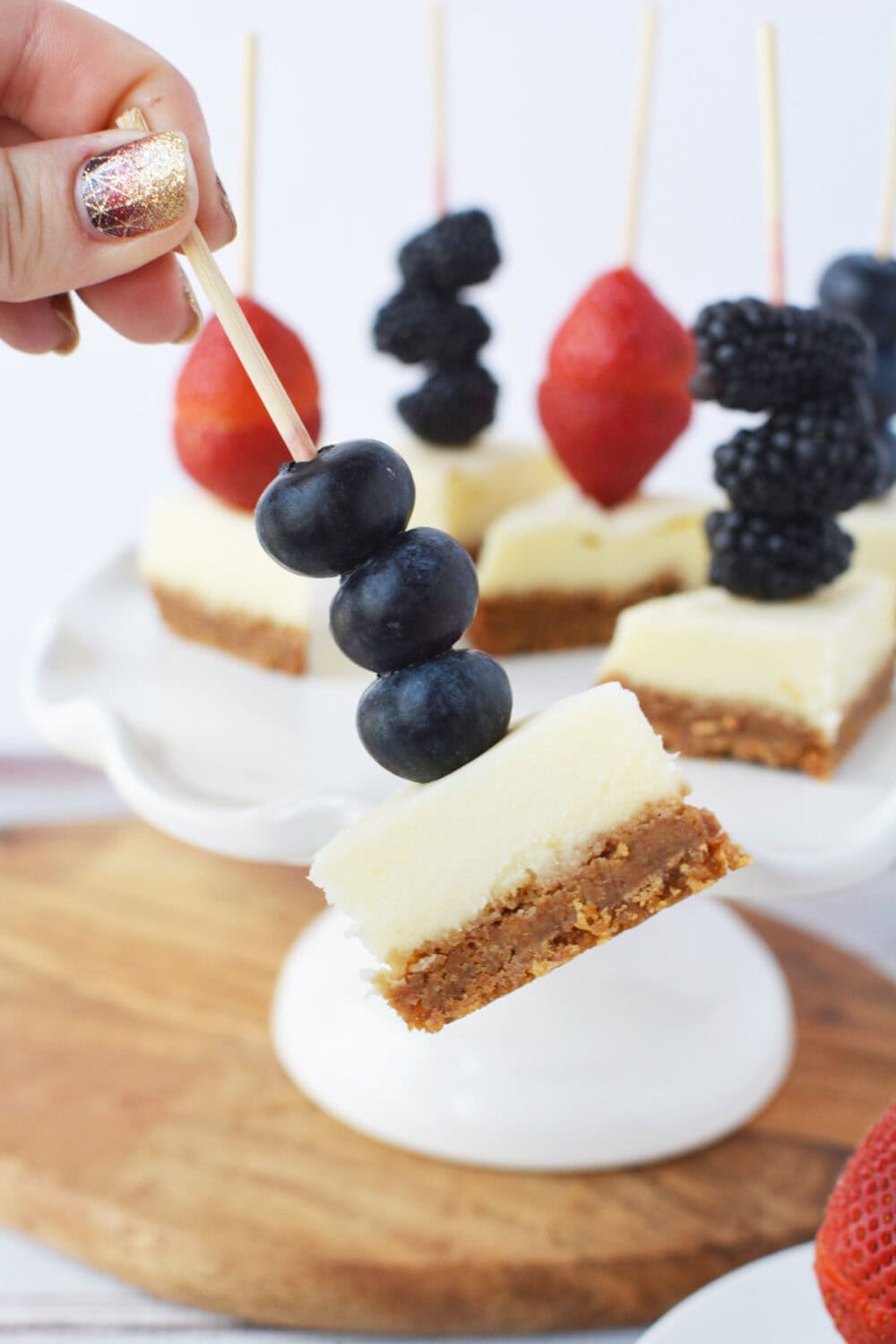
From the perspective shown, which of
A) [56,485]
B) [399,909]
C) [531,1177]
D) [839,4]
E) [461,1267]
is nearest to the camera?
[399,909]

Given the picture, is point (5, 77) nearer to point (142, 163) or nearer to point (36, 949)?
point (142, 163)

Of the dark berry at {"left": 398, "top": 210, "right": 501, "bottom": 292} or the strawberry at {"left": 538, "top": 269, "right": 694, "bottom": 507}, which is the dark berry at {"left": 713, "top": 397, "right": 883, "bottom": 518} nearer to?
the strawberry at {"left": 538, "top": 269, "right": 694, "bottom": 507}

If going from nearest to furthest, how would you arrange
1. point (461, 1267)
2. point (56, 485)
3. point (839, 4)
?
point (461, 1267) → point (839, 4) → point (56, 485)

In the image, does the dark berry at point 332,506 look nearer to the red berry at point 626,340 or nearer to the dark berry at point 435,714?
the dark berry at point 435,714

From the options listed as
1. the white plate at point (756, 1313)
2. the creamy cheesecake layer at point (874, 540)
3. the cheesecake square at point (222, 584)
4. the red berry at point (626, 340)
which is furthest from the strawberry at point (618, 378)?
the white plate at point (756, 1313)

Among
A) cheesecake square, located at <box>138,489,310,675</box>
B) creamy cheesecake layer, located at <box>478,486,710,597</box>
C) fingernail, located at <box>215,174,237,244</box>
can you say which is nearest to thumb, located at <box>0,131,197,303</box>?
fingernail, located at <box>215,174,237,244</box>

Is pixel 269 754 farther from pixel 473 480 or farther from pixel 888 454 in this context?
pixel 888 454

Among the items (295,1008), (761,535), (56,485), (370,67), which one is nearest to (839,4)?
(370,67)
